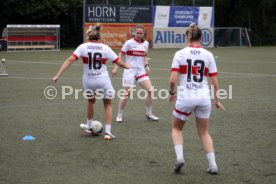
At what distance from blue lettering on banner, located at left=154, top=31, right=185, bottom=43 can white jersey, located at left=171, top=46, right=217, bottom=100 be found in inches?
1624

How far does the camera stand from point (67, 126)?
11.0 metres

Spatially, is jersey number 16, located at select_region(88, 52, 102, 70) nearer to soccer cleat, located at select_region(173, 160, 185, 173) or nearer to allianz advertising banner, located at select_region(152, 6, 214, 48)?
soccer cleat, located at select_region(173, 160, 185, 173)

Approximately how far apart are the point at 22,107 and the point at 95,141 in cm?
441

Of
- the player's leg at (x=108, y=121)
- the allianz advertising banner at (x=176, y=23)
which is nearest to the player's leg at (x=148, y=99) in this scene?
the player's leg at (x=108, y=121)

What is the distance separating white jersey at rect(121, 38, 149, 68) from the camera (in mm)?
11922

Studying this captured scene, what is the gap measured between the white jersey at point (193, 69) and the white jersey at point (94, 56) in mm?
2564

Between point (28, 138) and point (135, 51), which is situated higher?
point (135, 51)

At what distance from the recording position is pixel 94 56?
9.64 meters

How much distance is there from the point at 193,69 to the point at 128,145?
7.79 feet

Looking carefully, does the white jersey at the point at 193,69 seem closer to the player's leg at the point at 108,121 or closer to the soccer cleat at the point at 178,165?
the soccer cleat at the point at 178,165

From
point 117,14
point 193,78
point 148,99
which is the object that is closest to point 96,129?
point 148,99

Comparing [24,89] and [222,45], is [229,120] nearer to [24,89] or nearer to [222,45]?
[24,89]

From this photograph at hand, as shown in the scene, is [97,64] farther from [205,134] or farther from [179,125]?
[205,134]

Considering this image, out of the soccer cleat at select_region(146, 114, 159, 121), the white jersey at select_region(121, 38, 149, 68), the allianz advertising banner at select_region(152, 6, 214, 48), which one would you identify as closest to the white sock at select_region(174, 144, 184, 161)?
the soccer cleat at select_region(146, 114, 159, 121)
